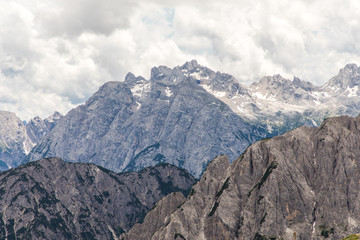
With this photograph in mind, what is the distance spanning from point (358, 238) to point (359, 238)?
167 centimetres

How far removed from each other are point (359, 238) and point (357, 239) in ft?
2.70

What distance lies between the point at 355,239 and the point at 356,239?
0.90 meters

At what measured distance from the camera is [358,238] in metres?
199

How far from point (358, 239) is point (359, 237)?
409 cm

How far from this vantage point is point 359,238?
197 meters

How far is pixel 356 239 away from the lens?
652 feet

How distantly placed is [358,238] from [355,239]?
127 cm

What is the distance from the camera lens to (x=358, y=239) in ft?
642

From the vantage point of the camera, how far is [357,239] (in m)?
197

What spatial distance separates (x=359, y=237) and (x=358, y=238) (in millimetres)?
887

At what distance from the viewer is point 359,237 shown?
199m

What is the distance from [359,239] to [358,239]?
81.6 inches

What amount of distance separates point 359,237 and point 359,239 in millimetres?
6092
